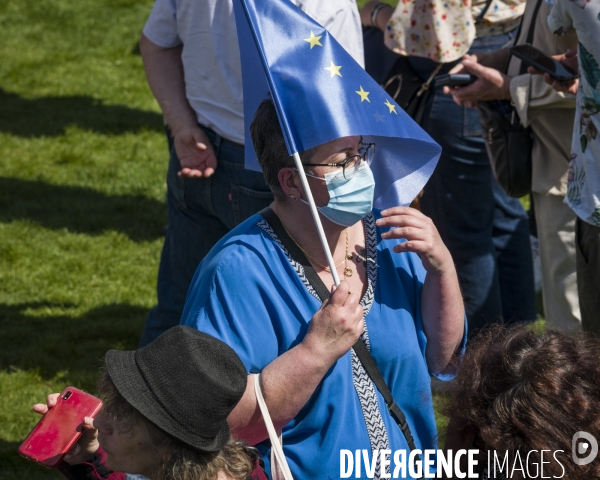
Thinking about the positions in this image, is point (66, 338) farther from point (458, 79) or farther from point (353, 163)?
point (353, 163)

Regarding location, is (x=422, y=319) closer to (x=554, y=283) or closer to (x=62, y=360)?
(x=554, y=283)

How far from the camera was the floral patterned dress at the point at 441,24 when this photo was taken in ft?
13.3

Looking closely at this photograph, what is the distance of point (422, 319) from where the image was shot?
260 cm

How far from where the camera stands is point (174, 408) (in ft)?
6.51

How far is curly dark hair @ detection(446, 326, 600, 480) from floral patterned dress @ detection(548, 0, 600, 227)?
41.0 inches

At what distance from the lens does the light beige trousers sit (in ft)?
12.2

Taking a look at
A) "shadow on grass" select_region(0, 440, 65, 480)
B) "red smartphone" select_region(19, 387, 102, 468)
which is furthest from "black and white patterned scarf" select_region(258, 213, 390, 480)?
"shadow on grass" select_region(0, 440, 65, 480)

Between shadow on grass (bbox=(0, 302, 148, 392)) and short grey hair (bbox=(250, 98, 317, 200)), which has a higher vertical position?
short grey hair (bbox=(250, 98, 317, 200))

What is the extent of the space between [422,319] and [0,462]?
7.71ft

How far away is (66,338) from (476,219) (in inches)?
97.5

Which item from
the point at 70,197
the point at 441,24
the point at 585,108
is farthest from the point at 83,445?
the point at 70,197

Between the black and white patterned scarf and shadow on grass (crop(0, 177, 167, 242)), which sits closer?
the black and white patterned scarf

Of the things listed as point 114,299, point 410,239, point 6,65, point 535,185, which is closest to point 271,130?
point 410,239

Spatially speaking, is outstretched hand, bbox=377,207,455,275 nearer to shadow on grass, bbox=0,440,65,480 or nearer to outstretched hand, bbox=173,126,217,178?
→ outstretched hand, bbox=173,126,217,178
